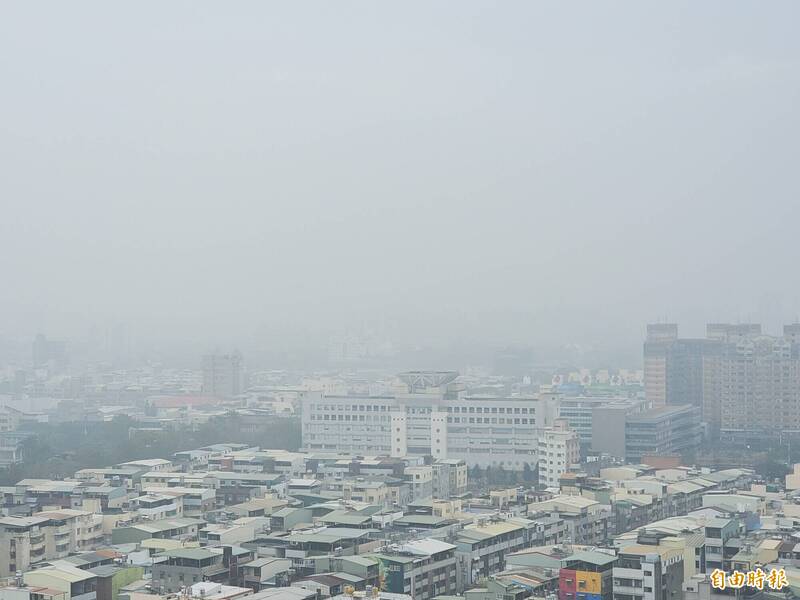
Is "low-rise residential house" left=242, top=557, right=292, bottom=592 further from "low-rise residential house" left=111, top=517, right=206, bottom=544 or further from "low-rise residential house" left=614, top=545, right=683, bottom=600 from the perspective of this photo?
"low-rise residential house" left=614, top=545, right=683, bottom=600

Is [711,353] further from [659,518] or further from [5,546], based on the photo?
[5,546]

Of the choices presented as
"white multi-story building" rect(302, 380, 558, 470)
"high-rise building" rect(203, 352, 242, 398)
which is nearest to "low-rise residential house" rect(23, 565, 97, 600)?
"white multi-story building" rect(302, 380, 558, 470)

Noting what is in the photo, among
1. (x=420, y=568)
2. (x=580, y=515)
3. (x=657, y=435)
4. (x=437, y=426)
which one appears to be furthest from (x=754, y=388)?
(x=420, y=568)

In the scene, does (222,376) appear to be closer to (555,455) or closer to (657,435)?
(657,435)

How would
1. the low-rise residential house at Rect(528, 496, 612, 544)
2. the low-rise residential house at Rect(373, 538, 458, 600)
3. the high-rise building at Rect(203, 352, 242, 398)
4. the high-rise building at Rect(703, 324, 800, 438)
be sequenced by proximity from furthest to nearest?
the high-rise building at Rect(203, 352, 242, 398) → the high-rise building at Rect(703, 324, 800, 438) → the low-rise residential house at Rect(528, 496, 612, 544) → the low-rise residential house at Rect(373, 538, 458, 600)

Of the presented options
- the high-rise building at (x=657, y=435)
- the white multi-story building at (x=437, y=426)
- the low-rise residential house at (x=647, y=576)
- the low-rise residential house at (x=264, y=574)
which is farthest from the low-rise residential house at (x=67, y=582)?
the high-rise building at (x=657, y=435)

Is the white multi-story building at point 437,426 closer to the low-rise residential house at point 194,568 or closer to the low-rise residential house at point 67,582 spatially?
the low-rise residential house at point 194,568
